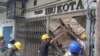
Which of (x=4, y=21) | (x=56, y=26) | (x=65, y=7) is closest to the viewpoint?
(x=65, y=7)

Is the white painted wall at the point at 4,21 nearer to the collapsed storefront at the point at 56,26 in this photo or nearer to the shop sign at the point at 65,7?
the collapsed storefront at the point at 56,26

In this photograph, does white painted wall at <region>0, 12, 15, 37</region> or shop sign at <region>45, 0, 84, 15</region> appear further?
white painted wall at <region>0, 12, 15, 37</region>

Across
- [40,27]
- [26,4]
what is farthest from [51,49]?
[26,4]

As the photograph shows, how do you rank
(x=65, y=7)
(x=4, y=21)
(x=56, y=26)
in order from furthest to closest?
1. (x=4, y=21)
2. (x=56, y=26)
3. (x=65, y=7)

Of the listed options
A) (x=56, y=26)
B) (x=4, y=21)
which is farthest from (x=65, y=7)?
(x=4, y=21)

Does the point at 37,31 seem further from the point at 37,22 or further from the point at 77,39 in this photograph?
the point at 77,39

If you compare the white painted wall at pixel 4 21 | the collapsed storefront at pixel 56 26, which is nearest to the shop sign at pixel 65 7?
the collapsed storefront at pixel 56 26

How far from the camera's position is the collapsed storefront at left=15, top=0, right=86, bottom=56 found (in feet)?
25.4

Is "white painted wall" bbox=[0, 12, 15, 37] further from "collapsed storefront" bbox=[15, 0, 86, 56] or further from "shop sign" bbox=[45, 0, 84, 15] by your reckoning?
"shop sign" bbox=[45, 0, 84, 15]

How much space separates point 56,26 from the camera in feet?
29.8

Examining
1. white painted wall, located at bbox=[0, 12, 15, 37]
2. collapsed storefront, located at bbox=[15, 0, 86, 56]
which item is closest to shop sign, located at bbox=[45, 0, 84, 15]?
collapsed storefront, located at bbox=[15, 0, 86, 56]

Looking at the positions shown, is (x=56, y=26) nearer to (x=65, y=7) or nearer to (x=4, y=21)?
(x=65, y=7)

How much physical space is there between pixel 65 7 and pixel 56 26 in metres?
1.04

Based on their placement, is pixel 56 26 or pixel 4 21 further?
pixel 4 21
